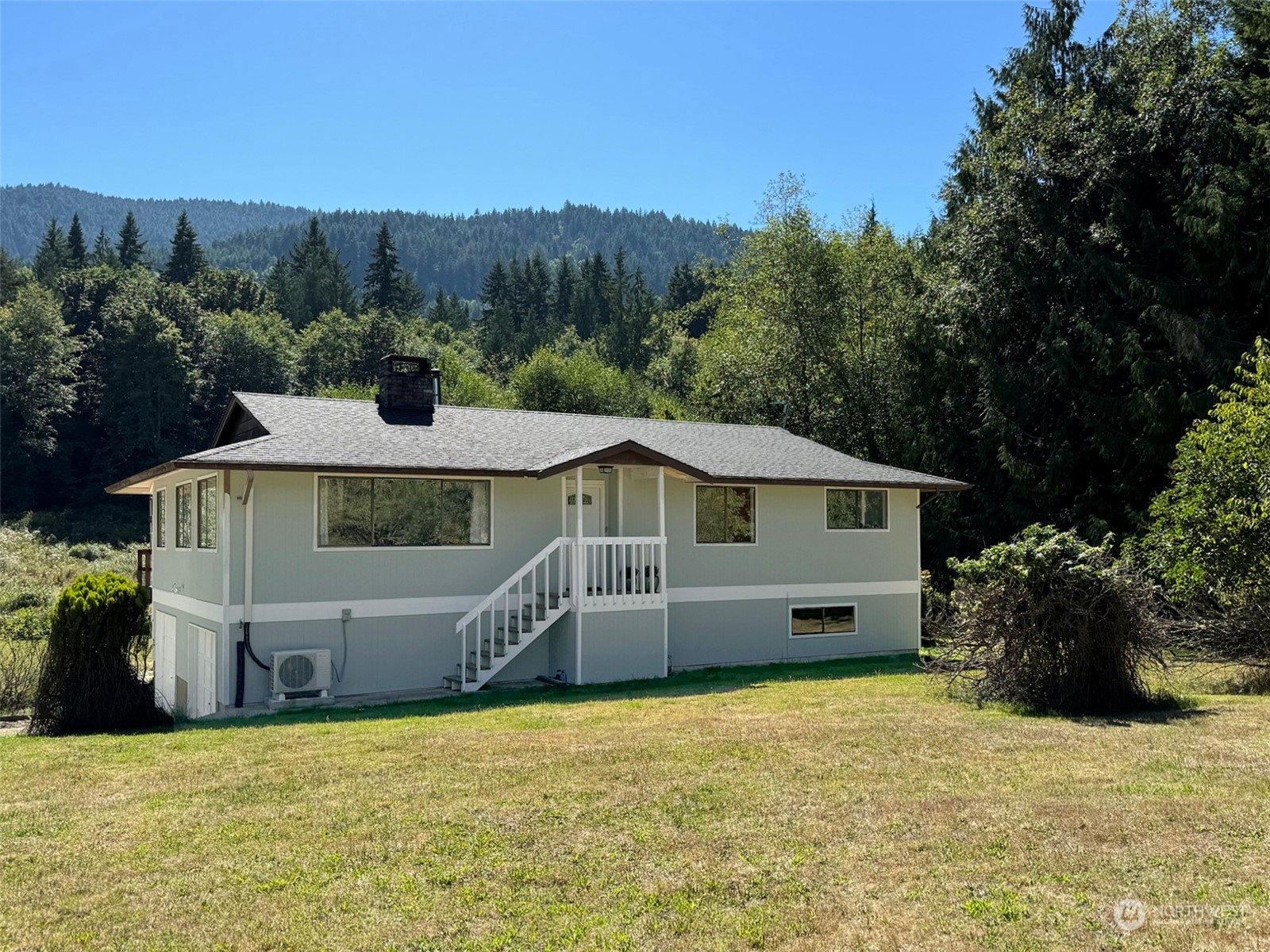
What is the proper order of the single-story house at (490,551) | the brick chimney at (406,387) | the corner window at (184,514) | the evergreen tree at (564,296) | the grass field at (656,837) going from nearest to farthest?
1. the grass field at (656,837)
2. the single-story house at (490,551)
3. the corner window at (184,514)
4. the brick chimney at (406,387)
5. the evergreen tree at (564,296)

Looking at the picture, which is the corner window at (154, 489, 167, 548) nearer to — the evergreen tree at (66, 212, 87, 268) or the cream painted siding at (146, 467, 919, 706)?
the cream painted siding at (146, 467, 919, 706)

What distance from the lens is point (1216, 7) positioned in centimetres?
2458

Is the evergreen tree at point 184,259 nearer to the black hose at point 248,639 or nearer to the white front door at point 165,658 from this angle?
the white front door at point 165,658

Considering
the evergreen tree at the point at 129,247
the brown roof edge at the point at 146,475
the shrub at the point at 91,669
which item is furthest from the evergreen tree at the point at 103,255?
the shrub at the point at 91,669

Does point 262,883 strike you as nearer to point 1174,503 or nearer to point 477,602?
point 477,602

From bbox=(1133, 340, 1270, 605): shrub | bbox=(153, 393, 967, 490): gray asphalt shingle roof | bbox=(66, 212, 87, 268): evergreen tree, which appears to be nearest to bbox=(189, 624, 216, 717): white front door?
bbox=(153, 393, 967, 490): gray asphalt shingle roof

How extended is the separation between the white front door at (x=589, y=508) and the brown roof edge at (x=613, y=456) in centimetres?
118

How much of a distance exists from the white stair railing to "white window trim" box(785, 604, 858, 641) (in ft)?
15.1

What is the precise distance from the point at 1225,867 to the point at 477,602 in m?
11.6

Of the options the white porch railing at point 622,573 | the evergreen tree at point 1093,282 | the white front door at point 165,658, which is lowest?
the white front door at point 165,658

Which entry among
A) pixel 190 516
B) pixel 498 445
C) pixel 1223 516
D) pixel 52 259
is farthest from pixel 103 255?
pixel 1223 516

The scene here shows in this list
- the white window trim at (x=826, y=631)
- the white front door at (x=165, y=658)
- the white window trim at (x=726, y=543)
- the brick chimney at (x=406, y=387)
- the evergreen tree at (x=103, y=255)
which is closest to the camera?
the white window trim at (x=726, y=543)

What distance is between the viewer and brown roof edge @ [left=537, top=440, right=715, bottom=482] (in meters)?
15.6

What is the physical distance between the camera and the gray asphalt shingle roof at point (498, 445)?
14555mm
